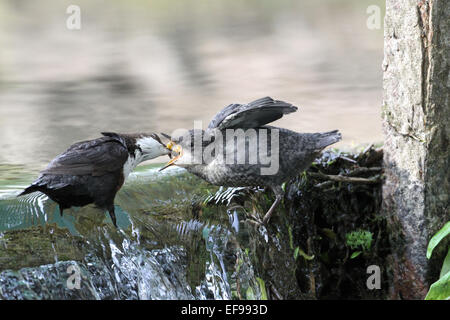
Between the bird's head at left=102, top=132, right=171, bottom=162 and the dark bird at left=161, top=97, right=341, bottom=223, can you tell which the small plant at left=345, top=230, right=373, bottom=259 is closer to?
the dark bird at left=161, top=97, right=341, bottom=223

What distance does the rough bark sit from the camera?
171 inches

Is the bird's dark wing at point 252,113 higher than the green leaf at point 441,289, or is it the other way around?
the bird's dark wing at point 252,113

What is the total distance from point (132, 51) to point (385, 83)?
23.7 ft

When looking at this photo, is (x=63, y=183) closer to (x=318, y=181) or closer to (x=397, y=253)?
(x=318, y=181)

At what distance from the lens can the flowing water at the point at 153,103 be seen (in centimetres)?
413

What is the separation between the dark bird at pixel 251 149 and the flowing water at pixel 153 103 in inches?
11.0

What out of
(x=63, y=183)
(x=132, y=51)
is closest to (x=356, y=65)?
(x=132, y=51)

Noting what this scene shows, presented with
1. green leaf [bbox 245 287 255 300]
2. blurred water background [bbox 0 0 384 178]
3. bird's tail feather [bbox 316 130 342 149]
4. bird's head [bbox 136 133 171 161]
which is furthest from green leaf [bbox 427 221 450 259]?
blurred water background [bbox 0 0 384 178]

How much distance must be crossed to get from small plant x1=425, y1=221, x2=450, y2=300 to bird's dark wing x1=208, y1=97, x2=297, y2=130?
117cm

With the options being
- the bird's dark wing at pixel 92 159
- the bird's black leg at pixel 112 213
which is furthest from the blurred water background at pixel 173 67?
the bird's black leg at pixel 112 213

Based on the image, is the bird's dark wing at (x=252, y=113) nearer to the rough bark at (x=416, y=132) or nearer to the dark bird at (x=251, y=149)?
the dark bird at (x=251, y=149)

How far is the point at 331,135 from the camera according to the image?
174 inches

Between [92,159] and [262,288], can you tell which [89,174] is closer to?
[92,159]

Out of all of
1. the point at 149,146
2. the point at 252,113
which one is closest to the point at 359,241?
the point at 252,113
